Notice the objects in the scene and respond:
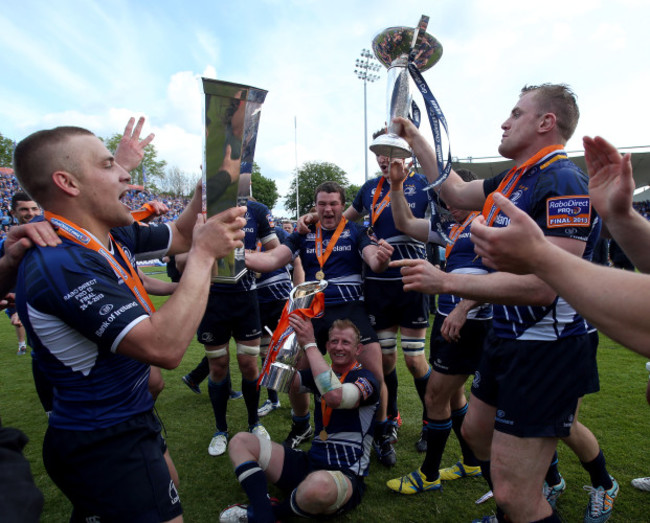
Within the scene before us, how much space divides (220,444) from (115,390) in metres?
2.60

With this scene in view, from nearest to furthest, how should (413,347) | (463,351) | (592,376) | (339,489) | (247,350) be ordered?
1. (592,376)
2. (339,489)
3. (463,351)
4. (413,347)
5. (247,350)

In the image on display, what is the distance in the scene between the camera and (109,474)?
165 centimetres

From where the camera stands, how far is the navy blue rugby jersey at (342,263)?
13.3 ft

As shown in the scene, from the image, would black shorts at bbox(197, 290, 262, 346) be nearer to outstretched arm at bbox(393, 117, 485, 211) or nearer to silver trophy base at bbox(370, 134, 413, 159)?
silver trophy base at bbox(370, 134, 413, 159)

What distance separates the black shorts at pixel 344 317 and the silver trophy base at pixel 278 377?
0.96 metres

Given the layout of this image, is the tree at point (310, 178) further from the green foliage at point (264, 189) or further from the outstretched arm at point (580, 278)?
the outstretched arm at point (580, 278)

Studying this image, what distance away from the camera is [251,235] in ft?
15.7

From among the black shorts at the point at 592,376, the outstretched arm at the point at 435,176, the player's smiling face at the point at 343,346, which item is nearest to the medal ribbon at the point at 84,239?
the player's smiling face at the point at 343,346

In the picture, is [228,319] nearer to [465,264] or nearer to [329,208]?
[329,208]

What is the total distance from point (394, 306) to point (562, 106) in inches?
95.6

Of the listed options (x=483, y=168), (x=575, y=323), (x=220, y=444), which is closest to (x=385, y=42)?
(x=575, y=323)

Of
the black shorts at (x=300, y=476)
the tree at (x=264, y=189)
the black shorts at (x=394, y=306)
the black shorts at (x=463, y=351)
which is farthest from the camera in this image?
the tree at (x=264, y=189)

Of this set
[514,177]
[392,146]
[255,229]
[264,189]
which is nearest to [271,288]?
[255,229]

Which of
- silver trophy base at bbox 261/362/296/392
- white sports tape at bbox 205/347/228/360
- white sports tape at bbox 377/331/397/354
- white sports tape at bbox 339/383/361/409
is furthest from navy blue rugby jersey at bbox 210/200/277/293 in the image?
white sports tape at bbox 339/383/361/409
